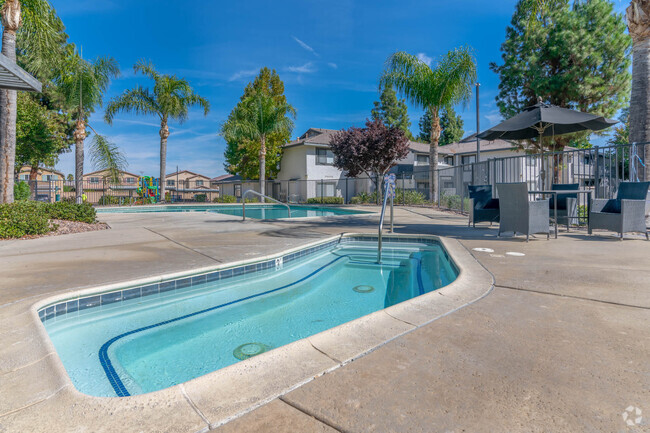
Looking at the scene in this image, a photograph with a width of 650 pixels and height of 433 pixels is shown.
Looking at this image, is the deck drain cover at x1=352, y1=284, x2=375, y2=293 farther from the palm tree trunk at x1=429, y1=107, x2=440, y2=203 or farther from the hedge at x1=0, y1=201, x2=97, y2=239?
the palm tree trunk at x1=429, y1=107, x2=440, y2=203

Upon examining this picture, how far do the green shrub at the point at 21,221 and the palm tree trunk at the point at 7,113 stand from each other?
1.48 meters

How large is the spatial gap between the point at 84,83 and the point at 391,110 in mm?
32252

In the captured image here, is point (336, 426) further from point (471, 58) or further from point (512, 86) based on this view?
point (512, 86)

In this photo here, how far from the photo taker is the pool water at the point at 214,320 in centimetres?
231

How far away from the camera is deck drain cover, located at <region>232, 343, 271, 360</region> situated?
8.25 feet

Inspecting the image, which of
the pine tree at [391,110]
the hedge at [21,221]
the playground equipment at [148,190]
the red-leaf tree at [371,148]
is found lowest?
the hedge at [21,221]

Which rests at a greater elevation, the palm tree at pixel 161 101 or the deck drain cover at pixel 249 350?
the palm tree at pixel 161 101

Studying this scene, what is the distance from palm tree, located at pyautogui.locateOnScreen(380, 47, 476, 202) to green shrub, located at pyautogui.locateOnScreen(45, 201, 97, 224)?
13.6 m

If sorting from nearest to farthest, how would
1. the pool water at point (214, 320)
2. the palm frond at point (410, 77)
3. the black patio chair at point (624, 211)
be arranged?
the pool water at point (214, 320) < the black patio chair at point (624, 211) < the palm frond at point (410, 77)

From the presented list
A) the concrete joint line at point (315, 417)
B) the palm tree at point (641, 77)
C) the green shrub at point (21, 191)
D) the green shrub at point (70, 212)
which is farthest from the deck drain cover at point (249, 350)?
the green shrub at point (21, 191)

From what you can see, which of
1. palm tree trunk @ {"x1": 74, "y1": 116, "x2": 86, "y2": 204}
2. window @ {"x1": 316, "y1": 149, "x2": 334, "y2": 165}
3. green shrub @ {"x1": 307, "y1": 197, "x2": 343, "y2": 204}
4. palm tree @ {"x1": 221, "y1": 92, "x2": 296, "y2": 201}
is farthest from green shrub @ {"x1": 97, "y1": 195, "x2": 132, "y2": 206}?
window @ {"x1": 316, "y1": 149, "x2": 334, "y2": 165}

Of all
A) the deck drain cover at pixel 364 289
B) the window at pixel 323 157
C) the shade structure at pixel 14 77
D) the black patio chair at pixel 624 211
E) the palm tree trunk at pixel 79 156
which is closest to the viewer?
the deck drain cover at pixel 364 289

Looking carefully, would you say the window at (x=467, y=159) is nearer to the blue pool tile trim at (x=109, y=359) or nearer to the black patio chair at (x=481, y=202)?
the black patio chair at (x=481, y=202)

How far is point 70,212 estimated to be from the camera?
29.2 feet
